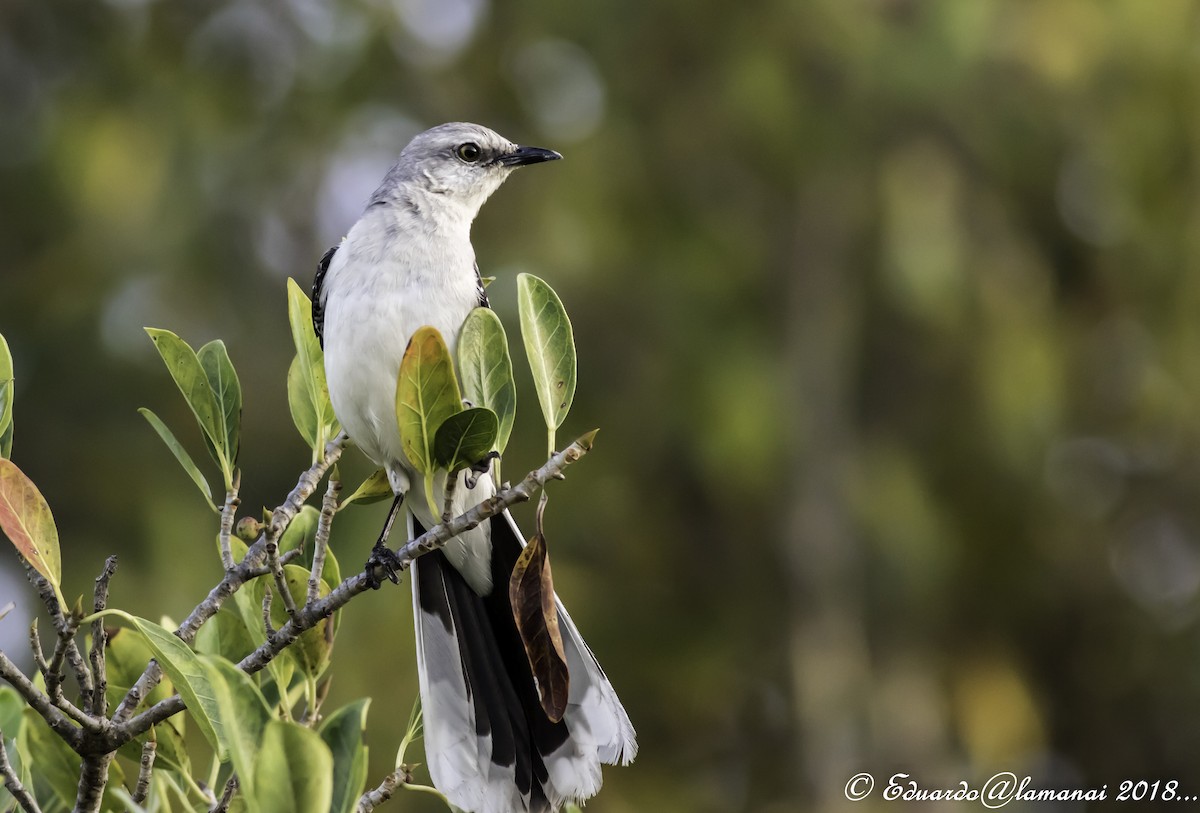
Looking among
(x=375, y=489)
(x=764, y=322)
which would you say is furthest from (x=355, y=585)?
(x=764, y=322)

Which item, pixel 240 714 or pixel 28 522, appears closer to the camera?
pixel 240 714

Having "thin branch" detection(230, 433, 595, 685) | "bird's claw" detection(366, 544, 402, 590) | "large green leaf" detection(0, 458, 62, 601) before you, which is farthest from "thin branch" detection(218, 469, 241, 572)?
"bird's claw" detection(366, 544, 402, 590)

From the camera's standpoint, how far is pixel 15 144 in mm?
11258

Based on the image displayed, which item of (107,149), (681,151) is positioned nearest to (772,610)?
(681,151)

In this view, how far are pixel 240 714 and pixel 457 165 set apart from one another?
3.14 m

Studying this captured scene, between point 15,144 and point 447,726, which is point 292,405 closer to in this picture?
point 447,726

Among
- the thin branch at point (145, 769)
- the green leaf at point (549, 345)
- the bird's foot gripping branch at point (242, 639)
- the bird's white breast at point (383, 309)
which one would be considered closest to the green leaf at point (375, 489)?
the bird's white breast at point (383, 309)

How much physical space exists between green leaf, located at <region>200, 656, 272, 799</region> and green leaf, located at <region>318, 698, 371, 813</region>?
18 cm

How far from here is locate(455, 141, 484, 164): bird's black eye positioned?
494 cm

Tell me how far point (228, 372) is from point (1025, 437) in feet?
25.4

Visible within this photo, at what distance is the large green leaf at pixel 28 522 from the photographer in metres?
2.42

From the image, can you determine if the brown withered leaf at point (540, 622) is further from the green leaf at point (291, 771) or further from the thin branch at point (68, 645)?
the thin branch at point (68, 645)

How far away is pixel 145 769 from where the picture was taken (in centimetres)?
254

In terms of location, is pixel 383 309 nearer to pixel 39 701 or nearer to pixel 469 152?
pixel 469 152
